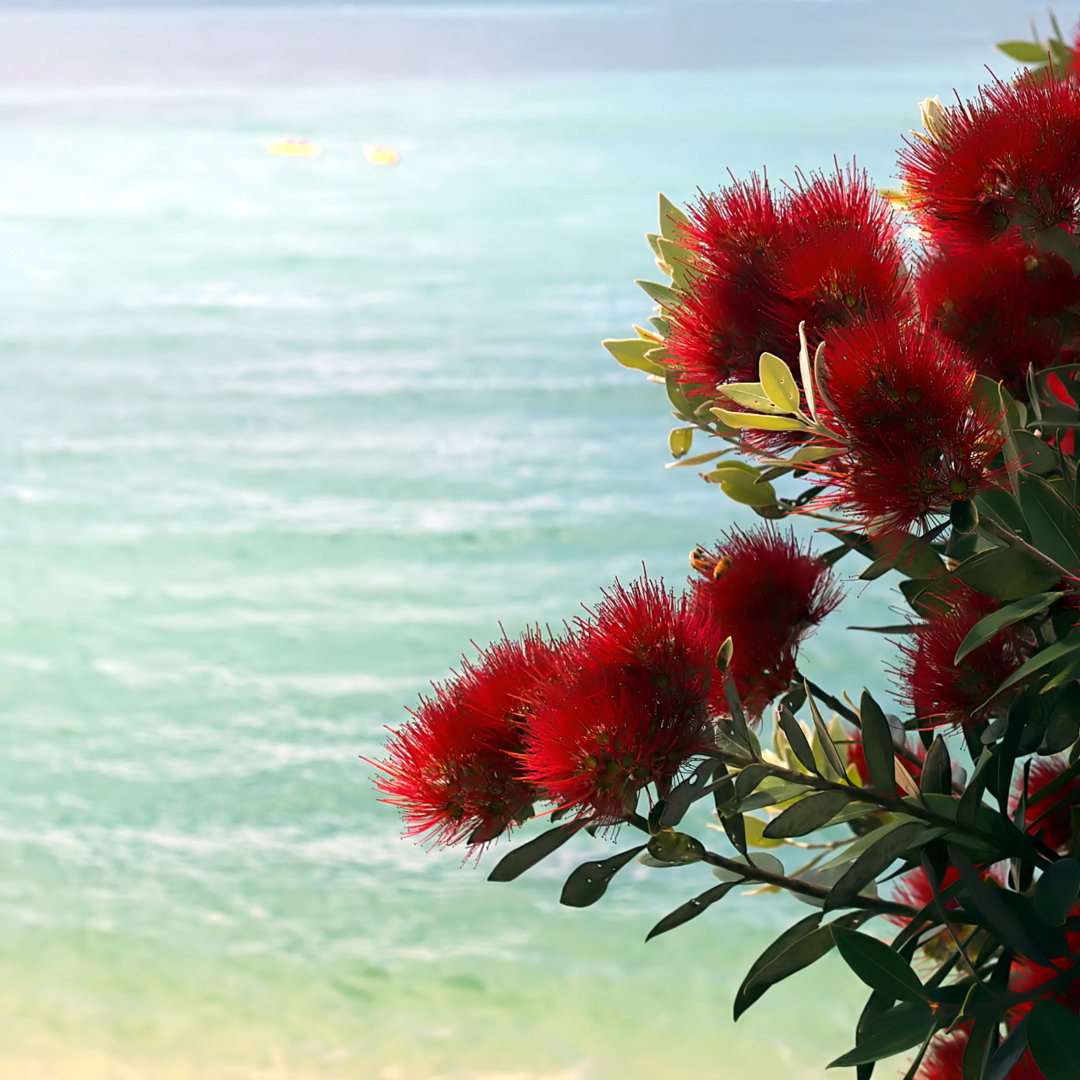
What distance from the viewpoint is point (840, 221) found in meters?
0.36

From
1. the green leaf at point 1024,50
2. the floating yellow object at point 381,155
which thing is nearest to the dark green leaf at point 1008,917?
the green leaf at point 1024,50

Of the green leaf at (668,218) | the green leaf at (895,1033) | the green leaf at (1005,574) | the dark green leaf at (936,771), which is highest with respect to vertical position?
the green leaf at (668,218)

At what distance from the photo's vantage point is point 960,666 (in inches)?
13.4

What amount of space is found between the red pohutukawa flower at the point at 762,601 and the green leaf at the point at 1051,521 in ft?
0.30

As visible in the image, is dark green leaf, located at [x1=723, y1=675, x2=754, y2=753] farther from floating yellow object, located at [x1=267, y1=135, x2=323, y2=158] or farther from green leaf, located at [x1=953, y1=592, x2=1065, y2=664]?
floating yellow object, located at [x1=267, y1=135, x2=323, y2=158]

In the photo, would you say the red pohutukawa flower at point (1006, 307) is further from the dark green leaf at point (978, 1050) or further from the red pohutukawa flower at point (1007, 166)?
the dark green leaf at point (978, 1050)

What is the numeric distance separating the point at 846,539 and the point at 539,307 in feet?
12.7

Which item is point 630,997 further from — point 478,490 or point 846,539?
point 478,490

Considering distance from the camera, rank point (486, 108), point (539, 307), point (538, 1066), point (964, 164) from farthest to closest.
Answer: point (486, 108), point (539, 307), point (538, 1066), point (964, 164)

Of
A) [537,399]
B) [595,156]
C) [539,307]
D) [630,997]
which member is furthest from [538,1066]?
[595,156]

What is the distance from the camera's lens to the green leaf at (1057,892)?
1.04ft

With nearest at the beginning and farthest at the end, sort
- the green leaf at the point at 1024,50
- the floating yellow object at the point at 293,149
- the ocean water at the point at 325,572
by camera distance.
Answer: the green leaf at the point at 1024,50, the ocean water at the point at 325,572, the floating yellow object at the point at 293,149

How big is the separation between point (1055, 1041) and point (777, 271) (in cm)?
19

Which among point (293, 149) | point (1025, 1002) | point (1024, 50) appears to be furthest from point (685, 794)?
point (293, 149)
